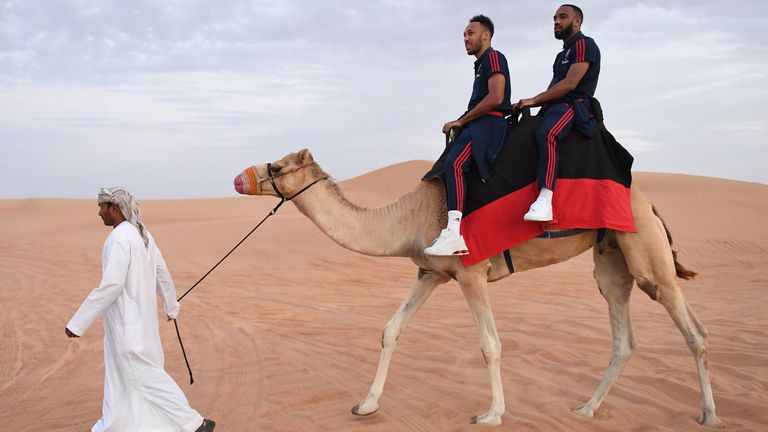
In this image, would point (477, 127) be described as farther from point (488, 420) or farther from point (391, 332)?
point (488, 420)

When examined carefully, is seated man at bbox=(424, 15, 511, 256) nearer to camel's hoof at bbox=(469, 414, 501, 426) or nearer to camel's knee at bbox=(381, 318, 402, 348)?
camel's knee at bbox=(381, 318, 402, 348)

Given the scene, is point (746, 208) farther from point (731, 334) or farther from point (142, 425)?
point (142, 425)

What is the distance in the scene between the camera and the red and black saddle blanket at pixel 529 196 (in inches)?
235

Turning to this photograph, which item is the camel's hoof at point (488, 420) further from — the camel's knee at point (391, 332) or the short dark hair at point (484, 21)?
the short dark hair at point (484, 21)

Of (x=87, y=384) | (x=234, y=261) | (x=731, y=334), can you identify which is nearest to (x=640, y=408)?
(x=731, y=334)

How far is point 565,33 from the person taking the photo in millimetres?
6359

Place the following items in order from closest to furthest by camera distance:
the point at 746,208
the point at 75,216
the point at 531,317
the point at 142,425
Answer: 1. the point at 142,425
2. the point at 531,317
3. the point at 746,208
4. the point at 75,216

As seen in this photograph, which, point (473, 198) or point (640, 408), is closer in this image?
point (473, 198)

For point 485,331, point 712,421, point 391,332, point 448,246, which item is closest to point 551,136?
point 448,246

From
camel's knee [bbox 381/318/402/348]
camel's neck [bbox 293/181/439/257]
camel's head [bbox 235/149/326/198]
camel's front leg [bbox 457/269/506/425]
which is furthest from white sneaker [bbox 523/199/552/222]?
camel's head [bbox 235/149/326/198]

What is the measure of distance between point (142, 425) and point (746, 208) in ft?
72.3

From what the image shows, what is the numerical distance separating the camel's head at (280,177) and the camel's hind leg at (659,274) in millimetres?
2832

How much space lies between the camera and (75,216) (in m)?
33.0

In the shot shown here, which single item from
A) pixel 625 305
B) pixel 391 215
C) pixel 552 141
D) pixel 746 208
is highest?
pixel 552 141
